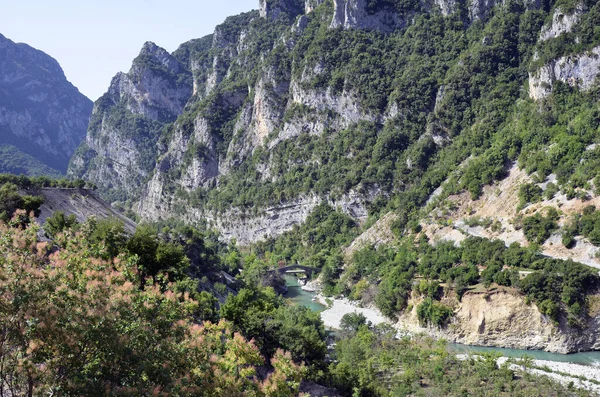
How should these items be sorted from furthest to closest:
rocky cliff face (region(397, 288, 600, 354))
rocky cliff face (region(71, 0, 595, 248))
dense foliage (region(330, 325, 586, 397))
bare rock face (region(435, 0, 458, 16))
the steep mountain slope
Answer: bare rock face (region(435, 0, 458, 16)) < rocky cliff face (region(71, 0, 595, 248)) < the steep mountain slope < rocky cliff face (region(397, 288, 600, 354)) < dense foliage (region(330, 325, 586, 397))

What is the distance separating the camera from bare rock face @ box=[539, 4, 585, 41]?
89.8 meters

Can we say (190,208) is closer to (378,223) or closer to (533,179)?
(378,223)

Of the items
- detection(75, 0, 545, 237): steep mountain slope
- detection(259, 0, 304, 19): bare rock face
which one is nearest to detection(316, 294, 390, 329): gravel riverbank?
detection(75, 0, 545, 237): steep mountain slope

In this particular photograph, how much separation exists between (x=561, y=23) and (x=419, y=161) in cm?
3894

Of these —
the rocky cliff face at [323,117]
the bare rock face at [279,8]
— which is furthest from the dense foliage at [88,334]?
the bare rock face at [279,8]

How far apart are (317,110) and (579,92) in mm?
72474

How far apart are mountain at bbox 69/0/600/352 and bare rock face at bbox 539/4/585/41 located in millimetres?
290

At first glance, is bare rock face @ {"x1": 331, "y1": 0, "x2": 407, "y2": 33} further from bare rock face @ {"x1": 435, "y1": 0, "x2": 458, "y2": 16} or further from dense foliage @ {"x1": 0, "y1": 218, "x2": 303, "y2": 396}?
dense foliage @ {"x1": 0, "y1": 218, "x2": 303, "y2": 396}

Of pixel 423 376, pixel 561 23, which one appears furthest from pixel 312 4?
pixel 423 376

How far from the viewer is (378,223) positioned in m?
98.9

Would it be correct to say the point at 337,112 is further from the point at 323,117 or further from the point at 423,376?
the point at 423,376

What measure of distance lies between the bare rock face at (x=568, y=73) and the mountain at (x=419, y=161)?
0.87 ft

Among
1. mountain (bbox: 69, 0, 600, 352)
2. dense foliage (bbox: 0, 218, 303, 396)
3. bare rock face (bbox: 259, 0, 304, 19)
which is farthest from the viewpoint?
bare rock face (bbox: 259, 0, 304, 19)

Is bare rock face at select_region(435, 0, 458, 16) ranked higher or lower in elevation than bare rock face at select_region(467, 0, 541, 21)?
higher
